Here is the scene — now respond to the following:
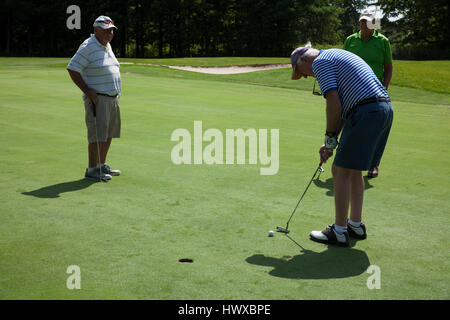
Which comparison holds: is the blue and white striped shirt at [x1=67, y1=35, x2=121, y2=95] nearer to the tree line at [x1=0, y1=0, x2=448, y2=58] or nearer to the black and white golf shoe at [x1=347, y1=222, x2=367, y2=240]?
the black and white golf shoe at [x1=347, y1=222, x2=367, y2=240]

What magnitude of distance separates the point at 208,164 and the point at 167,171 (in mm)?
745

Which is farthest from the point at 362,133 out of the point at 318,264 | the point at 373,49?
the point at 373,49

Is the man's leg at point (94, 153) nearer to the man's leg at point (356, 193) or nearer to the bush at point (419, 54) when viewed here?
the man's leg at point (356, 193)

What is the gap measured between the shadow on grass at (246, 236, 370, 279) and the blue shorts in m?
0.78

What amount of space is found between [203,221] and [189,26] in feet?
216

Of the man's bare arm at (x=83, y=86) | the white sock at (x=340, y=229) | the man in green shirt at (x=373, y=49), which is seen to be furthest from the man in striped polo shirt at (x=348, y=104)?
the man's bare arm at (x=83, y=86)

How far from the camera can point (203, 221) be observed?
204 inches

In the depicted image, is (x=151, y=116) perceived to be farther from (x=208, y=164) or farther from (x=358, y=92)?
(x=358, y=92)

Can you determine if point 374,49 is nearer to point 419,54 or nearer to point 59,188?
point 59,188

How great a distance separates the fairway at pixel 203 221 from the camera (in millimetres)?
3736

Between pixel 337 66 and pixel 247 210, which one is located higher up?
pixel 337 66

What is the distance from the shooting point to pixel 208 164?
7785 mm
